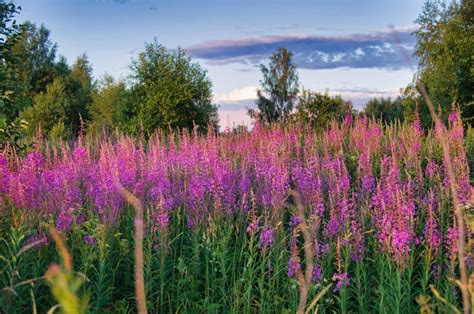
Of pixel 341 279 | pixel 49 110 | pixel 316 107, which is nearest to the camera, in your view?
pixel 341 279

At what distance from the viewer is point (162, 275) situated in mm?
5055

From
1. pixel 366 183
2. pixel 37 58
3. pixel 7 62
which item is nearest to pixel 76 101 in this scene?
pixel 37 58

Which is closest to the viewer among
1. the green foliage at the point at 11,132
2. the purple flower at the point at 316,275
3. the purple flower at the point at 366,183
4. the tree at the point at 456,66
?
the purple flower at the point at 316,275

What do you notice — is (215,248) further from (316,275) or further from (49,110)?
(49,110)

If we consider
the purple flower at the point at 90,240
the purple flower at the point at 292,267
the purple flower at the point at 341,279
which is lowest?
the purple flower at the point at 341,279

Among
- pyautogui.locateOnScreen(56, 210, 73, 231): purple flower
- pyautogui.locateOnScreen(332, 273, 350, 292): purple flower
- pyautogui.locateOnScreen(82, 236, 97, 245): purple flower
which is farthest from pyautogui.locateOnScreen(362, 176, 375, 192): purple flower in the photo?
pyautogui.locateOnScreen(56, 210, 73, 231): purple flower

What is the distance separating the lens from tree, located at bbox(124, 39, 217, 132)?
3281 centimetres

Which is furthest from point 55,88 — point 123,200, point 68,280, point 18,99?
point 68,280

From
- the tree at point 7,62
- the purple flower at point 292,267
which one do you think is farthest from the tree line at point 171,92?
the purple flower at point 292,267

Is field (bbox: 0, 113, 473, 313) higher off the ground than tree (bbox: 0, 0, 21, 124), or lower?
lower

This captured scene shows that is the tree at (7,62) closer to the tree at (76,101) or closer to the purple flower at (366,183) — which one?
the purple flower at (366,183)

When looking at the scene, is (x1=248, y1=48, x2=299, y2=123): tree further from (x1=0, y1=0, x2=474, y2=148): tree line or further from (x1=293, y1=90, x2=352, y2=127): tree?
(x1=293, y1=90, x2=352, y2=127): tree

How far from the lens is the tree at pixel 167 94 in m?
32.8

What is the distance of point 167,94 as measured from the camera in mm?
33125
